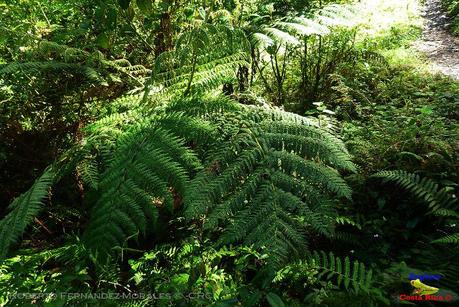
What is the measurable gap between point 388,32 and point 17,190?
6106mm

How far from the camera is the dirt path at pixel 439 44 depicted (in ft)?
16.7

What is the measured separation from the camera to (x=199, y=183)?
1424 mm

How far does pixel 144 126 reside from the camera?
5.44ft

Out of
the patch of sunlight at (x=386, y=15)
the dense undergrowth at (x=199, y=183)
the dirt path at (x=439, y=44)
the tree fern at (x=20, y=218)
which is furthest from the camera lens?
the patch of sunlight at (x=386, y=15)

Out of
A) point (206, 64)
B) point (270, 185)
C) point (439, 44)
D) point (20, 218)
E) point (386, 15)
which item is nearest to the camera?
point (20, 218)

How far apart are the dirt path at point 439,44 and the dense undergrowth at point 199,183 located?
2388 millimetres

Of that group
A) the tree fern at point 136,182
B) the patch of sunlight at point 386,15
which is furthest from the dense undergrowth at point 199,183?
the patch of sunlight at point 386,15

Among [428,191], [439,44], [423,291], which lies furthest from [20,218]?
[439,44]

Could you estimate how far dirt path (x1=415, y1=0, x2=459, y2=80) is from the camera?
200 inches

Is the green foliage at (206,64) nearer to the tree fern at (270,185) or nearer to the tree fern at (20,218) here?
the tree fern at (270,185)

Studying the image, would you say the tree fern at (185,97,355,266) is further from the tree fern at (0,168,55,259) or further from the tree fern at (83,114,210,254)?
the tree fern at (0,168,55,259)

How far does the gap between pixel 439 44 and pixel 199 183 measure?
6.34 m

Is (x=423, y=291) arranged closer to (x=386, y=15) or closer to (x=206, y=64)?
(x=206, y=64)

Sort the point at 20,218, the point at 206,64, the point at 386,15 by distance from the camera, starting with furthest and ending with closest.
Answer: the point at 386,15 → the point at 206,64 → the point at 20,218
